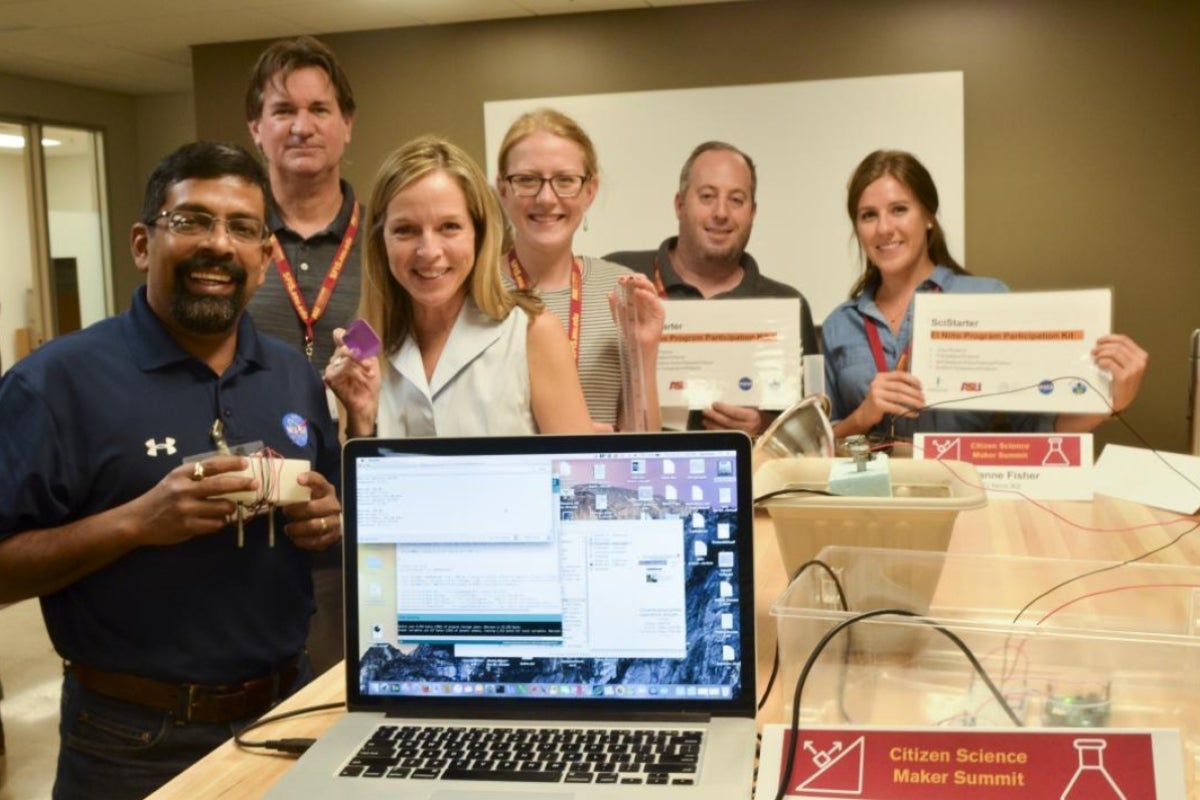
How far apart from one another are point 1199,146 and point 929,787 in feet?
16.5

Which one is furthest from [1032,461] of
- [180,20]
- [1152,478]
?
[180,20]

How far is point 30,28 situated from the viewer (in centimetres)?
587

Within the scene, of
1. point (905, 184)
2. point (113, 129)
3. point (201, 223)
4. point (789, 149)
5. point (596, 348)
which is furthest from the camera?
point (113, 129)

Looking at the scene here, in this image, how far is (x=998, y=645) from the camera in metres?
0.97

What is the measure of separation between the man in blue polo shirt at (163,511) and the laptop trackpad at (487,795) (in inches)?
23.2

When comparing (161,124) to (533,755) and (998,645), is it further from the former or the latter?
→ (998,645)

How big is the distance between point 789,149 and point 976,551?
3939 millimetres

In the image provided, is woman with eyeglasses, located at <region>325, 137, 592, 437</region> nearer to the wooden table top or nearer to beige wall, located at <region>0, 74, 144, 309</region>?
the wooden table top

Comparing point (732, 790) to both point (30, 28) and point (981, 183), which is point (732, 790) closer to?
point (981, 183)

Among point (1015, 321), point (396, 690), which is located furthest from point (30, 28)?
point (396, 690)

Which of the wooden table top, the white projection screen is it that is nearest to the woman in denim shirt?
the wooden table top

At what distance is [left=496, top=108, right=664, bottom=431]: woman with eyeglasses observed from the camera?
2229 millimetres

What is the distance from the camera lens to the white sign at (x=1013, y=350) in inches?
94.1

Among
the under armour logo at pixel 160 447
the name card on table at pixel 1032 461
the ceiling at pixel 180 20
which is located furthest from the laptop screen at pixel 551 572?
the ceiling at pixel 180 20
